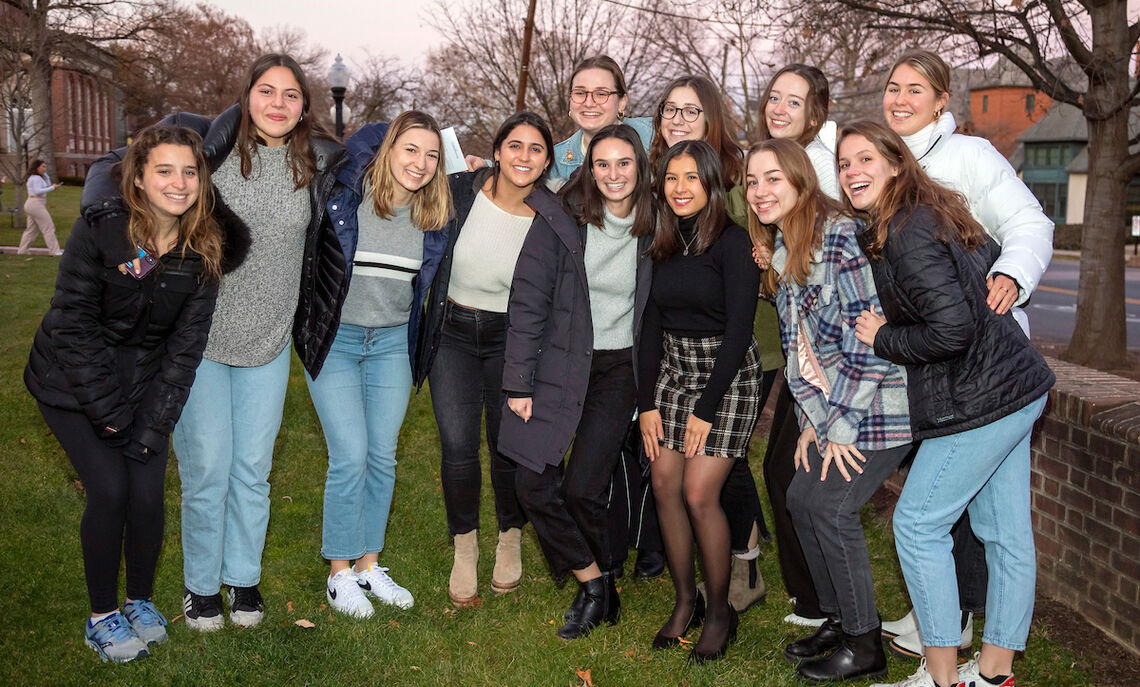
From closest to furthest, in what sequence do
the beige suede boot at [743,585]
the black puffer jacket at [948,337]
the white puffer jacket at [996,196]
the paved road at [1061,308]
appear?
the black puffer jacket at [948,337]
the white puffer jacket at [996,196]
the beige suede boot at [743,585]
the paved road at [1061,308]

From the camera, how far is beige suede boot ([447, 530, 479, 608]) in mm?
4746

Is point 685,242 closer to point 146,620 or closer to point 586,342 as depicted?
point 586,342

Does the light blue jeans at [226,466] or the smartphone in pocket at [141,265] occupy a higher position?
the smartphone in pocket at [141,265]

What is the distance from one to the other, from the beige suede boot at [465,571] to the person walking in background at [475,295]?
4 cm

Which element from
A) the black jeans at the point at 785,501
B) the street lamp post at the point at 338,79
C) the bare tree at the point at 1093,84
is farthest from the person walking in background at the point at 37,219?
the black jeans at the point at 785,501

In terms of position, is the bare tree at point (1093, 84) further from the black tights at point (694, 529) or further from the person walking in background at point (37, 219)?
the person walking in background at point (37, 219)

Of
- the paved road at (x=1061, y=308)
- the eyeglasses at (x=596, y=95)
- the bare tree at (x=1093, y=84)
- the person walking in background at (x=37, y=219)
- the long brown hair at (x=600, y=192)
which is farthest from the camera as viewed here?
the person walking in background at (x=37, y=219)

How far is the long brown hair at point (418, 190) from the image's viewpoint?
4.34 m

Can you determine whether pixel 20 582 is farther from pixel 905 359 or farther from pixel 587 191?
pixel 905 359

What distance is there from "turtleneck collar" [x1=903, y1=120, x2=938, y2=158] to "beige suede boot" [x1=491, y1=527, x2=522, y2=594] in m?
2.70

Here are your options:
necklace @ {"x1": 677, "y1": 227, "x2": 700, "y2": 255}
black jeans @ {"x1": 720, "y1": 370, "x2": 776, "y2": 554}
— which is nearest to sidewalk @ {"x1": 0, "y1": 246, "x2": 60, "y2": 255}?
black jeans @ {"x1": 720, "y1": 370, "x2": 776, "y2": 554}

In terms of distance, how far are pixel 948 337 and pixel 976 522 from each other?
930 mm

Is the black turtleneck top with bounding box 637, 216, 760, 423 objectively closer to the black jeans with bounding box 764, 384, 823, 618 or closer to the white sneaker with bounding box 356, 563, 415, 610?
the black jeans with bounding box 764, 384, 823, 618

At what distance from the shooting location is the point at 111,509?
3.94 m
